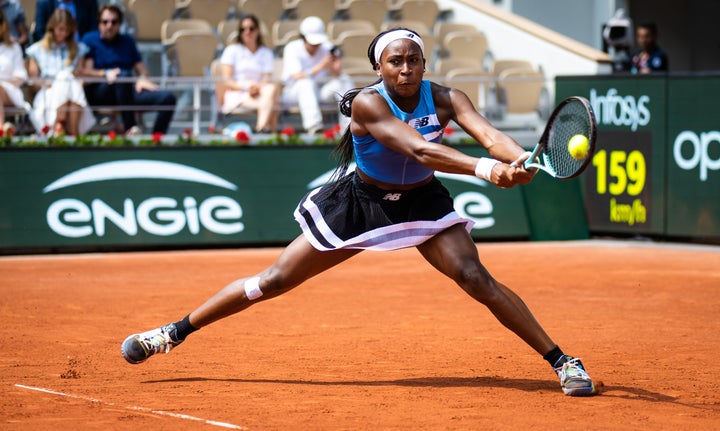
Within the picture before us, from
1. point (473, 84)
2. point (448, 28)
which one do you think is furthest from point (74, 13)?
point (448, 28)

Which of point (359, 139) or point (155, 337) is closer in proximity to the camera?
point (359, 139)

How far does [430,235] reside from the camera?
5.98 meters

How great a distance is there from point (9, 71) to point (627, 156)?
24.9 feet

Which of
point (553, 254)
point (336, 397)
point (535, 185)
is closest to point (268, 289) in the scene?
point (336, 397)

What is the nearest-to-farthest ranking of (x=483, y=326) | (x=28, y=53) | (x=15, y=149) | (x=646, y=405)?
(x=646, y=405), (x=483, y=326), (x=15, y=149), (x=28, y=53)

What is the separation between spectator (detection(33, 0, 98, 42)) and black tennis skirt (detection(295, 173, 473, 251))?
29.9 ft

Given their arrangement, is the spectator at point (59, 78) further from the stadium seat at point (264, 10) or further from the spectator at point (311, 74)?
the stadium seat at point (264, 10)

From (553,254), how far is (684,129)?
2.25 meters

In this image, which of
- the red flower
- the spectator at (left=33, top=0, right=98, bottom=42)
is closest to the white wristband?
the red flower

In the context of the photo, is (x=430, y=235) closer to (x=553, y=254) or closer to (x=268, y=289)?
(x=268, y=289)

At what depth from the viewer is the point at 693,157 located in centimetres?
1320

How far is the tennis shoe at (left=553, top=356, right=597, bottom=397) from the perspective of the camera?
581cm

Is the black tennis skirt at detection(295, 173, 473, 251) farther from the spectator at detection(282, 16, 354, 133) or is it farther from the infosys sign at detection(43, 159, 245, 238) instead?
the spectator at detection(282, 16, 354, 133)

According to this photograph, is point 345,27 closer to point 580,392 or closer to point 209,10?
point 209,10
